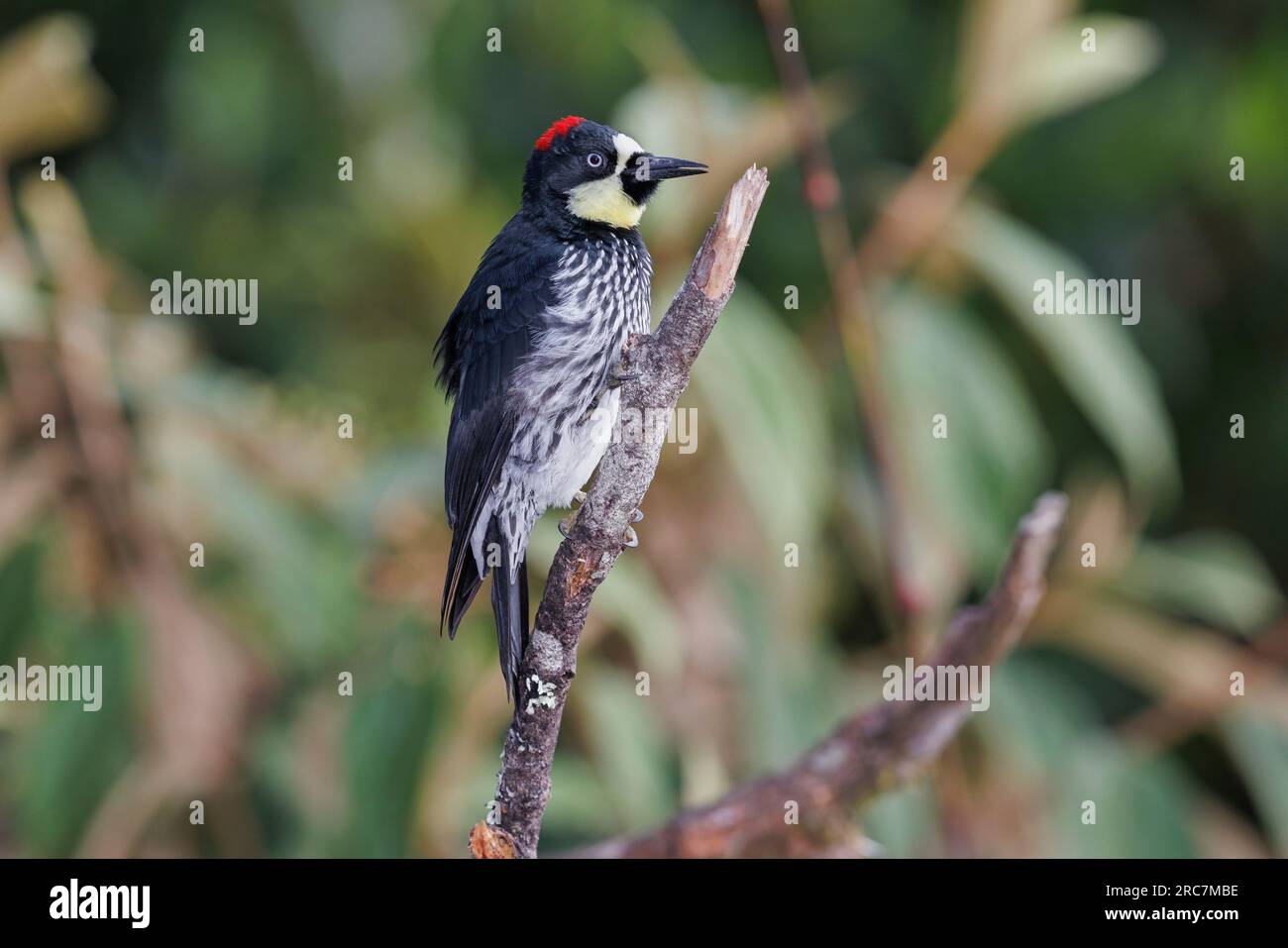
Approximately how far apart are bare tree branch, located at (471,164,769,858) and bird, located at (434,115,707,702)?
0.49 m

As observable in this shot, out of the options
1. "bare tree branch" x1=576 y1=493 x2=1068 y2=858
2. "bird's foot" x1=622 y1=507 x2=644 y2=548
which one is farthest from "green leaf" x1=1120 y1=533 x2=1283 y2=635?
"bird's foot" x1=622 y1=507 x2=644 y2=548

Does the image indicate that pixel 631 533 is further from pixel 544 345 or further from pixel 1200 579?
Answer: pixel 1200 579

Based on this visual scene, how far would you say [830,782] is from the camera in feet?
10.4

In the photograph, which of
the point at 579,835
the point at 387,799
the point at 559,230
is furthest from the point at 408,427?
the point at 559,230

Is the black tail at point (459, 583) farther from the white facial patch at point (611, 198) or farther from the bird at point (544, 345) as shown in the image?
the white facial patch at point (611, 198)

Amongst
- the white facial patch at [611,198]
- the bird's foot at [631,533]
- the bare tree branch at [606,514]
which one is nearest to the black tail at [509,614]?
the bare tree branch at [606,514]

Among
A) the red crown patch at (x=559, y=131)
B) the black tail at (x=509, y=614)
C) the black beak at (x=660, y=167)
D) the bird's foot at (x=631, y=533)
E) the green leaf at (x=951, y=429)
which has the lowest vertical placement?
the black tail at (x=509, y=614)

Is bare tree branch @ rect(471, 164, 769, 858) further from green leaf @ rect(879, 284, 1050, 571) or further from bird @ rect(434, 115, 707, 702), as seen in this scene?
green leaf @ rect(879, 284, 1050, 571)

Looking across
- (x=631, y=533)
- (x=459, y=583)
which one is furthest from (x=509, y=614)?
(x=631, y=533)

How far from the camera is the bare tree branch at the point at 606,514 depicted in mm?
2213

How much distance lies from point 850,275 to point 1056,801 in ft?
5.45

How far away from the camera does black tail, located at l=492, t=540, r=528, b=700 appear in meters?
2.59

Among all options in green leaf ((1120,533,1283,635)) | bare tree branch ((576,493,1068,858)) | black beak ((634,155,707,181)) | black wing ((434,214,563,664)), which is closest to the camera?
black beak ((634,155,707,181))

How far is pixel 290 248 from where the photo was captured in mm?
6938
